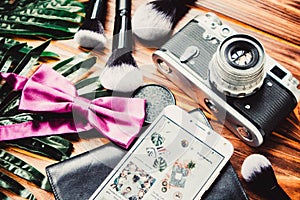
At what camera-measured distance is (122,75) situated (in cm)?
75

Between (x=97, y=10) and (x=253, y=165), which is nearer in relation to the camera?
(x=253, y=165)

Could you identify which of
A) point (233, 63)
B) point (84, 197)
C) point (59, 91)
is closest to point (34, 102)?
point (59, 91)

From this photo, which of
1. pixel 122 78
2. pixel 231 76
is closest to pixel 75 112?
pixel 122 78

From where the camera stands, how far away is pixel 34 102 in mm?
755

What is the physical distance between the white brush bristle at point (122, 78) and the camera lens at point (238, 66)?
0.11 metres

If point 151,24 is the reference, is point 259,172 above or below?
below

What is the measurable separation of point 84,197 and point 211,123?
0.20 meters

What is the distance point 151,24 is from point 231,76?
171 millimetres

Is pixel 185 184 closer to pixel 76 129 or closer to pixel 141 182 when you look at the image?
pixel 141 182

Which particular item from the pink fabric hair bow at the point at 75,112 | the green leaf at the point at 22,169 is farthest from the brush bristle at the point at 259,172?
the green leaf at the point at 22,169

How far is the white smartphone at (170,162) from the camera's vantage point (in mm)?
689

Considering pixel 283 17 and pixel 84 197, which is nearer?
pixel 84 197

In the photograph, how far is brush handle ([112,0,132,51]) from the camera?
0.78 meters

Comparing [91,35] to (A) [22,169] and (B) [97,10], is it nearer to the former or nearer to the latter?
(B) [97,10]
